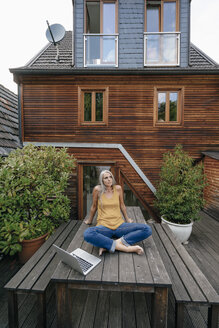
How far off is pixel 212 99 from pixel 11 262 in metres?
7.61

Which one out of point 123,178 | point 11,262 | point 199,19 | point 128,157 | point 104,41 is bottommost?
point 11,262

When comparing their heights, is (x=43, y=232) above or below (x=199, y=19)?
below

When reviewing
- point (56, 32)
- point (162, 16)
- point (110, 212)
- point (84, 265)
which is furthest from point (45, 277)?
point (162, 16)

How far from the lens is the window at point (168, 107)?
19.2 feet

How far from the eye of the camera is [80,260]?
2043 mm

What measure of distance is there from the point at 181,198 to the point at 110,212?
2268mm

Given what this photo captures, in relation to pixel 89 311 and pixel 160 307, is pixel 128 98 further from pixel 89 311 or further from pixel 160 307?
pixel 89 311

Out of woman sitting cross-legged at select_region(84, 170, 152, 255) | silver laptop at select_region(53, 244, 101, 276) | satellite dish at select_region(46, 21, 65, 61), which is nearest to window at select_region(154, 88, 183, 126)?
woman sitting cross-legged at select_region(84, 170, 152, 255)

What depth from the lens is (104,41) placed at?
19.1 ft

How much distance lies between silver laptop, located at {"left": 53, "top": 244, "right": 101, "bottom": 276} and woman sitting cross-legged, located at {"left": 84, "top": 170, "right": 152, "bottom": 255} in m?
0.15

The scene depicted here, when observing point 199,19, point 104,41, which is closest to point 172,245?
point 104,41

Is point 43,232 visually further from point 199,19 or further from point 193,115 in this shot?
point 199,19

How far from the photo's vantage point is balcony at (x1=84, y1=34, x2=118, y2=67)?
584cm

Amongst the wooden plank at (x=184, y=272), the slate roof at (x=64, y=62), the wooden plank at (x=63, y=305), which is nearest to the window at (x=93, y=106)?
the slate roof at (x=64, y=62)
